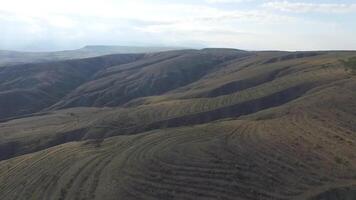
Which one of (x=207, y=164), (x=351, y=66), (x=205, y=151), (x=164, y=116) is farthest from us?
(x=351, y=66)

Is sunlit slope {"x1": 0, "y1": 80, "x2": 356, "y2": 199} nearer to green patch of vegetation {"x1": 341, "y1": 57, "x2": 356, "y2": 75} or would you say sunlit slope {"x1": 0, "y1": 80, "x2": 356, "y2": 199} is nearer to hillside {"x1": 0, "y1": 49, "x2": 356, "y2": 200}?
hillside {"x1": 0, "y1": 49, "x2": 356, "y2": 200}

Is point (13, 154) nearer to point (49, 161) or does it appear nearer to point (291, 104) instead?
point (49, 161)

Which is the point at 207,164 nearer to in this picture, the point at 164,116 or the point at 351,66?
the point at 164,116

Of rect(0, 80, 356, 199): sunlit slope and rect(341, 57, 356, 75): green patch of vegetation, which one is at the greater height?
rect(341, 57, 356, 75): green patch of vegetation

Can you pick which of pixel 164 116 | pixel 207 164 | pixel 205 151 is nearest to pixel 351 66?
pixel 164 116

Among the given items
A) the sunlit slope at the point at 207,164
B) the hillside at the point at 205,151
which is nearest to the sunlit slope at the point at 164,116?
the hillside at the point at 205,151

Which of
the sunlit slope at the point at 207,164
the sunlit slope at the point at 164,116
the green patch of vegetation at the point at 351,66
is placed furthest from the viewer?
the green patch of vegetation at the point at 351,66

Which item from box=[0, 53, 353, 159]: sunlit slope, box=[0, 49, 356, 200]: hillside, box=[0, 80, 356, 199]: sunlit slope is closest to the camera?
box=[0, 80, 356, 199]: sunlit slope

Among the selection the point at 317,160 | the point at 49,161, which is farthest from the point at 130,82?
the point at 317,160

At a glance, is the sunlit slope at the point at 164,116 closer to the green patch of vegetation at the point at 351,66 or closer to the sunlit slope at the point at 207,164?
the green patch of vegetation at the point at 351,66

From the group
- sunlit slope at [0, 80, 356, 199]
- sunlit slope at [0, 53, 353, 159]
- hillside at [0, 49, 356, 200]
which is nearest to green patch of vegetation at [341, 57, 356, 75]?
hillside at [0, 49, 356, 200]

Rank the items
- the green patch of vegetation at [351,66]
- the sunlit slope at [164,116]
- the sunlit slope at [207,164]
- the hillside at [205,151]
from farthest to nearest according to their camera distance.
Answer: the green patch of vegetation at [351,66] → the sunlit slope at [164,116] → the hillside at [205,151] → the sunlit slope at [207,164]
